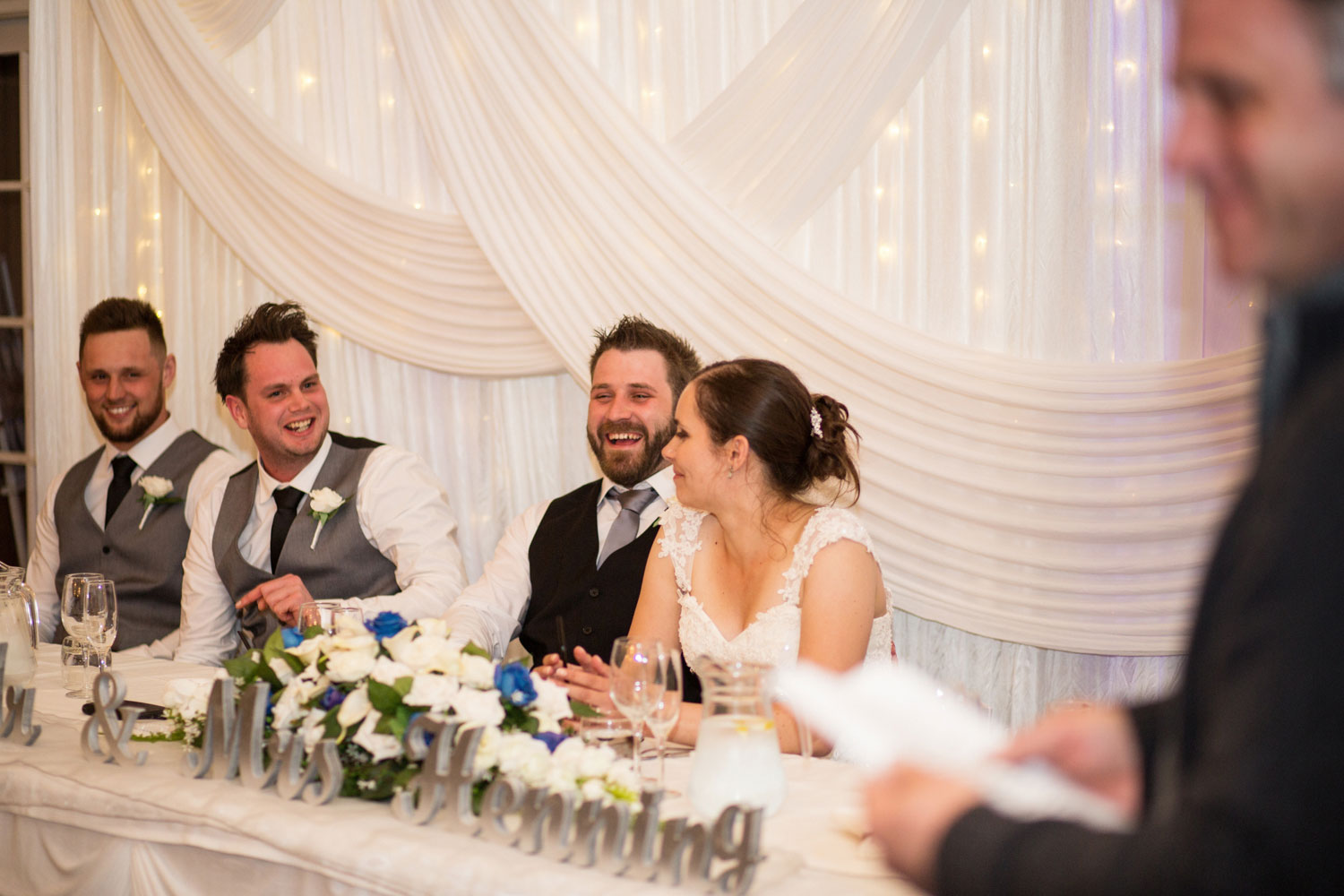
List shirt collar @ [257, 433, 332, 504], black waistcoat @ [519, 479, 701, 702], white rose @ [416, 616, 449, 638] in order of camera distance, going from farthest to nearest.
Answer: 1. shirt collar @ [257, 433, 332, 504]
2. black waistcoat @ [519, 479, 701, 702]
3. white rose @ [416, 616, 449, 638]

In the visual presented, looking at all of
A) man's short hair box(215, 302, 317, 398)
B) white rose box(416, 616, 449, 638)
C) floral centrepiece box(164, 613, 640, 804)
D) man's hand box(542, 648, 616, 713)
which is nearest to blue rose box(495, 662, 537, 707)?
floral centrepiece box(164, 613, 640, 804)

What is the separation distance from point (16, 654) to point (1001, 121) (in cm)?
254

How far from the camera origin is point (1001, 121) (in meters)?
2.94

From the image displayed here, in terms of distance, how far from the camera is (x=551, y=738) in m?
1.60

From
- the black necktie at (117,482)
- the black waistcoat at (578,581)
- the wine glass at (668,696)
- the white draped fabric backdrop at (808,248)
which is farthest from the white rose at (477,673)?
the black necktie at (117,482)

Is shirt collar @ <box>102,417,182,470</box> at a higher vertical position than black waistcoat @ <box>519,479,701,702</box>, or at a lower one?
higher

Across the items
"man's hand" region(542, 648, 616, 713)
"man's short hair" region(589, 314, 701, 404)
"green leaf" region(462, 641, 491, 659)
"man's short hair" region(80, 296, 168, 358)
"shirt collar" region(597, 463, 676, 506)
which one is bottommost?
"man's hand" region(542, 648, 616, 713)

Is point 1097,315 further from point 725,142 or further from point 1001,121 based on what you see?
point 725,142

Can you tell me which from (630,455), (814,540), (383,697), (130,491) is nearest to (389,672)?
(383,697)

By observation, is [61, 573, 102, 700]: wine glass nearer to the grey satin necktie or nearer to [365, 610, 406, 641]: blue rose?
[365, 610, 406, 641]: blue rose

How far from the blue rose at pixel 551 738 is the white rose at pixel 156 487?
2.52m

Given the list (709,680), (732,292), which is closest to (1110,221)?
(732,292)

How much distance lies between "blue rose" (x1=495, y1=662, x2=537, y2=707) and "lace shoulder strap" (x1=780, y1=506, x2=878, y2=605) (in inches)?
35.9

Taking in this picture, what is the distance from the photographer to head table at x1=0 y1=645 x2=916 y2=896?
1375 millimetres
